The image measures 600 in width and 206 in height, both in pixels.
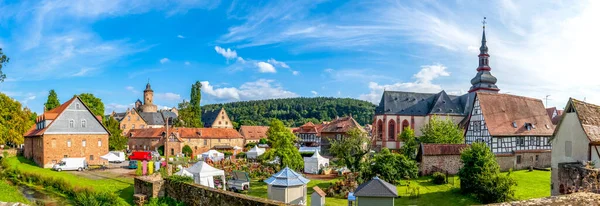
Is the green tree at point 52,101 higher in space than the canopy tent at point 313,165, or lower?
higher

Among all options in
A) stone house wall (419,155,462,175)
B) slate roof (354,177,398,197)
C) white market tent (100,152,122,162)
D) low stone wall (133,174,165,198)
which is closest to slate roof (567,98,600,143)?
slate roof (354,177,398,197)

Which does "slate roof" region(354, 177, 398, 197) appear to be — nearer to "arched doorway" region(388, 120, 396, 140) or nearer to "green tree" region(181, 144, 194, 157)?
"arched doorway" region(388, 120, 396, 140)

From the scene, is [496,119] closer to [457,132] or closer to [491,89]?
[457,132]

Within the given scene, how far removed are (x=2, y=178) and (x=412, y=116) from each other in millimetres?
47068

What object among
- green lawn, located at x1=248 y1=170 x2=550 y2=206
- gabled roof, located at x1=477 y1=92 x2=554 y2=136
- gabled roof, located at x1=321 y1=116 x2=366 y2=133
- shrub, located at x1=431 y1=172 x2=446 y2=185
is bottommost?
green lawn, located at x1=248 y1=170 x2=550 y2=206

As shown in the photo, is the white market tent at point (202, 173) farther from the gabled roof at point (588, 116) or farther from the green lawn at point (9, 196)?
the gabled roof at point (588, 116)

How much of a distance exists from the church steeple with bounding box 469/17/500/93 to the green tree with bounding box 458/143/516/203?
40.4 meters

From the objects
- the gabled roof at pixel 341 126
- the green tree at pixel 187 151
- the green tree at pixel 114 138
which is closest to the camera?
the green tree at pixel 114 138

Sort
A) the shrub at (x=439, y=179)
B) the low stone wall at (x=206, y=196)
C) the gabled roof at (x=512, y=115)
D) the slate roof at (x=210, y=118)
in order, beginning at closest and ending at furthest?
1. the low stone wall at (x=206, y=196)
2. the shrub at (x=439, y=179)
3. the gabled roof at (x=512, y=115)
4. the slate roof at (x=210, y=118)

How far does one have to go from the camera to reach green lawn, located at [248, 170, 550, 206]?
23.1 m

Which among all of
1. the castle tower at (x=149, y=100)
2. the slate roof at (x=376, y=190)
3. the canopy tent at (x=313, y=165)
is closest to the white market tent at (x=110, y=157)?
the canopy tent at (x=313, y=165)

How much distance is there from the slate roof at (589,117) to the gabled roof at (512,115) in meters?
18.2

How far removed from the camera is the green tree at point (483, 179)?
22.8m

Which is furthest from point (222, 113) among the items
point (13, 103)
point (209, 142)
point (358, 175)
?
point (358, 175)
